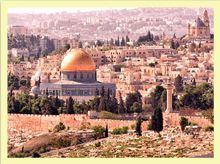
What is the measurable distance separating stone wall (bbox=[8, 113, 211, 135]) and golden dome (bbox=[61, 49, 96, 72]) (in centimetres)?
122

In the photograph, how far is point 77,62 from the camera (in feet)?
163

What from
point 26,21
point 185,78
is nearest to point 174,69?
point 185,78

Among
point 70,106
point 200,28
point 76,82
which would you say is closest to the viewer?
point 200,28

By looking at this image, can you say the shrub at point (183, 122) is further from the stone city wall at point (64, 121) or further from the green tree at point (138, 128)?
the green tree at point (138, 128)

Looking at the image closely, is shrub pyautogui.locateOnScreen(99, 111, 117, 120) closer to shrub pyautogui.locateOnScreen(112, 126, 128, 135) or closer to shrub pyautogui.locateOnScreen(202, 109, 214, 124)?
shrub pyautogui.locateOnScreen(112, 126, 128, 135)

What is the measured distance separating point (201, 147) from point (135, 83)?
8.26 feet

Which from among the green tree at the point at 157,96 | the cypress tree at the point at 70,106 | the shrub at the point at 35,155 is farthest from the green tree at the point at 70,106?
the green tree at the point at 157,96

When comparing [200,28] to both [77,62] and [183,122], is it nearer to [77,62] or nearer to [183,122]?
[183,122]

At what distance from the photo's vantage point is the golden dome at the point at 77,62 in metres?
49.4

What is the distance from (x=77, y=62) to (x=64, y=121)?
160cm

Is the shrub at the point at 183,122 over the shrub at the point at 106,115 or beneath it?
beneath

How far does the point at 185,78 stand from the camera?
49250 mm

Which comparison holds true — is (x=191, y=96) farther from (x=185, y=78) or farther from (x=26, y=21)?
(x=26, y=21)

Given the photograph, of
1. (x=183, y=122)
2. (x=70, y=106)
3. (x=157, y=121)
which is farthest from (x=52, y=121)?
(x=183, y=122)
